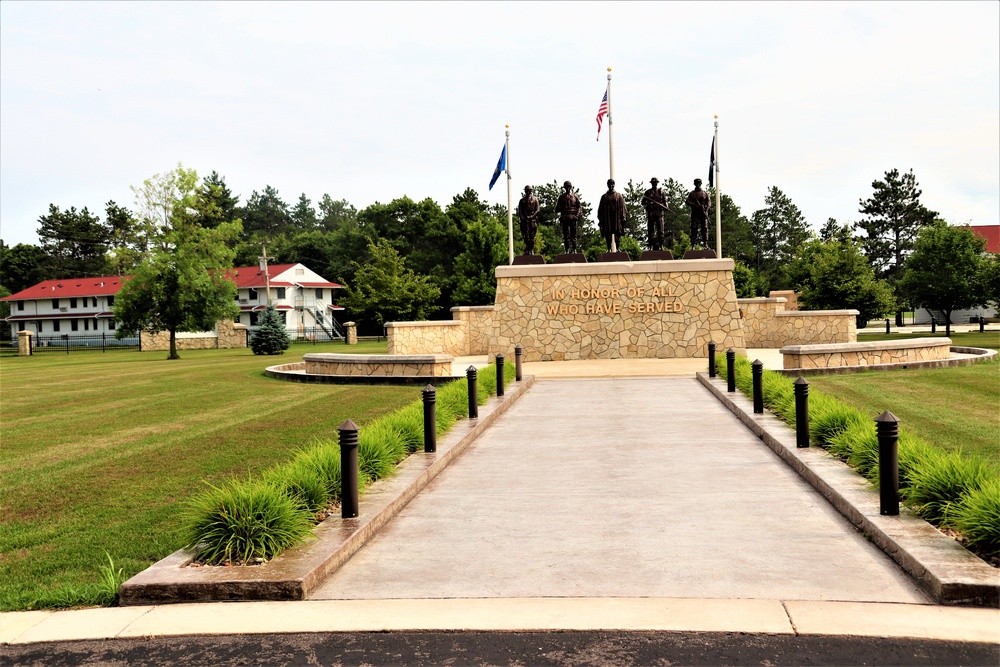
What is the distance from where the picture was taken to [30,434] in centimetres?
1362

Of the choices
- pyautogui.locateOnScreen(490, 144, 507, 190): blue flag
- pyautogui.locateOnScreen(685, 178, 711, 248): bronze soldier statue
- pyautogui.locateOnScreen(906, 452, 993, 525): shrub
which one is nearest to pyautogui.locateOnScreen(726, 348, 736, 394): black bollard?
pyautogui.locateOnScreen(906, 452, 993, 525): shrub

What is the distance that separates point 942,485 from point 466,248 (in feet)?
184

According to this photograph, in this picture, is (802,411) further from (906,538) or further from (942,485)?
(906,538)

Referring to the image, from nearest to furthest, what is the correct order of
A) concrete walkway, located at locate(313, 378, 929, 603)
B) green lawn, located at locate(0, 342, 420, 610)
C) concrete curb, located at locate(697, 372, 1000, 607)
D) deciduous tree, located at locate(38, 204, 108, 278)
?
concrete curb, located at locate(697, 372, 1000, 607), concrete walkway, located at locate(313, 378, 929, 603), green lawn, located at locate(0, 342, 420, 610), deciduous tree, located at locate(38, 204, 108, 278)

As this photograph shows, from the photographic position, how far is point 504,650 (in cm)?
464

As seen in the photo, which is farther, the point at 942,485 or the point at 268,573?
the point at 942,485

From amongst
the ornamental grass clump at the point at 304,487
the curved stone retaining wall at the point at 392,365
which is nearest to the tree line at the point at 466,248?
the curved stone retaining wall at the point at 392,365

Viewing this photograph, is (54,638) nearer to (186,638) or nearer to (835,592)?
(186,638)

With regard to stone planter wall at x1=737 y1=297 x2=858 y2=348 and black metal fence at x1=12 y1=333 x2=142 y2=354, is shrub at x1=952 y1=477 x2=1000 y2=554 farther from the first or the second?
black metal fence at x1=12 y1=333 x2=142 y2=354

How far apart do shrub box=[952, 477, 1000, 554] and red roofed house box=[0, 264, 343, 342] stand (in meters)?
66.6

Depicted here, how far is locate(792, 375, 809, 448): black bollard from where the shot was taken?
980 cm

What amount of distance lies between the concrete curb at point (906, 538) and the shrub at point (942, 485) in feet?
0.44

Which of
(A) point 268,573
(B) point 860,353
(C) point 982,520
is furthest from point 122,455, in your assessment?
(B) point 860,353

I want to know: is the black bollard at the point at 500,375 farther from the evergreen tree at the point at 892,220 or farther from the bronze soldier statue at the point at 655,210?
the evergreen tree at the point at 892,220
